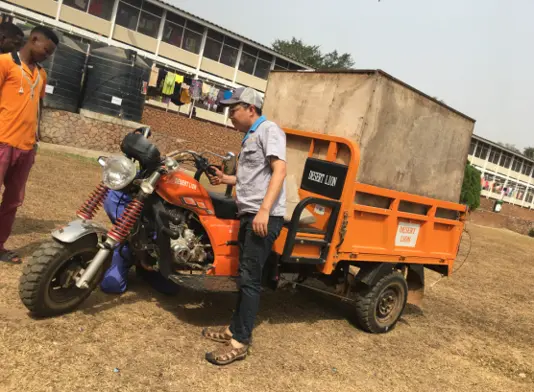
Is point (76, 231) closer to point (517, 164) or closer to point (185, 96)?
point (185, 96)

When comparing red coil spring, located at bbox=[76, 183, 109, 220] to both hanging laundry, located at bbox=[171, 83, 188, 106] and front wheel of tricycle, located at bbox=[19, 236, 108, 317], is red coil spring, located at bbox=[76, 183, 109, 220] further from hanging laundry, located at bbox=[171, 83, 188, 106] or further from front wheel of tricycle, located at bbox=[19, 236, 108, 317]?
hanging laundry, located at bbox=[171, 83, 188, 106]

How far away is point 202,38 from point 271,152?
27.1 m

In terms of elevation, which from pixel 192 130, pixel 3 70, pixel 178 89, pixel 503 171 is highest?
pixel 503 171

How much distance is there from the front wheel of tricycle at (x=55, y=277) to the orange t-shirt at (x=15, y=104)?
4.06 ft

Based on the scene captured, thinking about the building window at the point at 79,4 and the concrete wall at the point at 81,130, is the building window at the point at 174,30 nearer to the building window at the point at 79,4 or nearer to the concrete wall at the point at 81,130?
the building window at the point at 79,4

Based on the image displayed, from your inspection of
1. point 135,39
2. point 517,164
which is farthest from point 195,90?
point 517,164

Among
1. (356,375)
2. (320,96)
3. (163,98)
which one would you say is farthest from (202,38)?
(356,375)

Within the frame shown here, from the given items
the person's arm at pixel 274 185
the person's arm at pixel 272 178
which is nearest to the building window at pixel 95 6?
the person's arm at pixel 272 178

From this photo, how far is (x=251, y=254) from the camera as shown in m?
3.47

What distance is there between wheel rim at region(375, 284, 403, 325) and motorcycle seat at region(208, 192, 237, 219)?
1801 mm

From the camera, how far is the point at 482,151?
44938 mm

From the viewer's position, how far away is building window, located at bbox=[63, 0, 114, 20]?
81.7 feet

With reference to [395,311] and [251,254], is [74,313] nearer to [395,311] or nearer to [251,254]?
[251,254]

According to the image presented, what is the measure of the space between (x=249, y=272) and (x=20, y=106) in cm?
241
